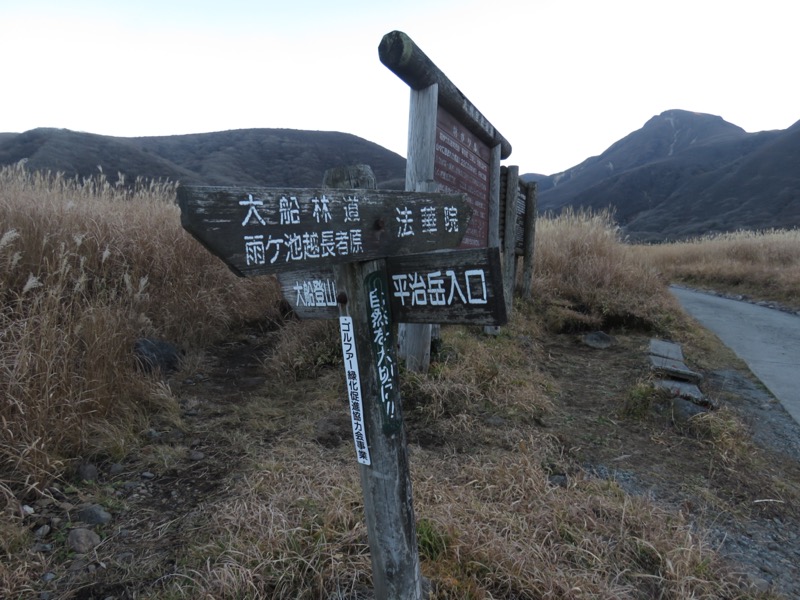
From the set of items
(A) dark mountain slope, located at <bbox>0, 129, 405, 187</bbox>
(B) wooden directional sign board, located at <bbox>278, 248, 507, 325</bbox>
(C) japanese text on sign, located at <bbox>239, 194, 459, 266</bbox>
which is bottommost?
(B) wooden directional sign board, located at <bbox>278, 248, 507, 325</bbox>

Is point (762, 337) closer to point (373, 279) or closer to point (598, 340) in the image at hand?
point (598, 340)

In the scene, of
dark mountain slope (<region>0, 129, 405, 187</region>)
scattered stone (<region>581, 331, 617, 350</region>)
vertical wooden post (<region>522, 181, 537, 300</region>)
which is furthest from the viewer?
dark mountain slope (<region>0, 129, 405, 187</region>)

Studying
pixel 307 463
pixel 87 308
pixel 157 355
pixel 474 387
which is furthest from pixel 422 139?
pixel 157 355

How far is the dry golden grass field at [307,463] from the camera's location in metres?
1.68

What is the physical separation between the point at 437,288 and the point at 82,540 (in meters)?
1.72

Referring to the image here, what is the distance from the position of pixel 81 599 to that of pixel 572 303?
19.5 feet

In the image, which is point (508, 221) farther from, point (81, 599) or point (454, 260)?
point (81, 599)

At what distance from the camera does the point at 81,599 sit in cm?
160

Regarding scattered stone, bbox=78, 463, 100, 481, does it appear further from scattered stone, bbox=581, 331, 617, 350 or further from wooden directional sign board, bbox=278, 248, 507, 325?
scattered stone, bbox=581, 331, 617, 350

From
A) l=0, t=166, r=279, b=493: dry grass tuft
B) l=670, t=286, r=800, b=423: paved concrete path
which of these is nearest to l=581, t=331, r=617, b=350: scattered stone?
l=670, t=286, r=800, b=423: paved concrete path

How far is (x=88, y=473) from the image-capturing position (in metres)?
2.27

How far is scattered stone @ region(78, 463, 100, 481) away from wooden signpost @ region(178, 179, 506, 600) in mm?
1625

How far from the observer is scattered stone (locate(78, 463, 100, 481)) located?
2.26 meters

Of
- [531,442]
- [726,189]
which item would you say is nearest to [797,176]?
[726,189]
